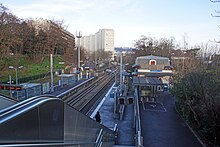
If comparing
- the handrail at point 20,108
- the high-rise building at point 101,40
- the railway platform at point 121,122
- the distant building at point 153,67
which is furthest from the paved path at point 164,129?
the high-rise building at point 101,40

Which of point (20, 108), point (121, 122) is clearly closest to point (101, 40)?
point (121, 122)

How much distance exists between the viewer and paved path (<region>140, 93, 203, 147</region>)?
13203 mm

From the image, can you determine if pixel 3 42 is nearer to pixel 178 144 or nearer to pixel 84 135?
pixel 178 144

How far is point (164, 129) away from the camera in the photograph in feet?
50.7

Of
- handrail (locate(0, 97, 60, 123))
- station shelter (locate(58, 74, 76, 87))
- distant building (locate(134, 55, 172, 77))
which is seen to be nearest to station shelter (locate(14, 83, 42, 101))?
station shelter (locate(58, 74, 76, 87))

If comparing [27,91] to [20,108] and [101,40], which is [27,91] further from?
[101,40]

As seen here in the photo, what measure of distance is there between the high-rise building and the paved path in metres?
137

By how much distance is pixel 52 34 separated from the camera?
194 ft

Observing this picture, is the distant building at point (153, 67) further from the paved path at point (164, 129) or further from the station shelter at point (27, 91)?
the station shelter at point (27, 91)

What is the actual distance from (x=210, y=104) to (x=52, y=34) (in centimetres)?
5223

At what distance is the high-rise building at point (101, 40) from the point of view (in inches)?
6462

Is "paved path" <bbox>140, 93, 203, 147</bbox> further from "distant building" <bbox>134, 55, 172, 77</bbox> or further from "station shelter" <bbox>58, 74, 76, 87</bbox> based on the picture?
"station shelter" <bbox>58, 74, 76, 87</bbox>

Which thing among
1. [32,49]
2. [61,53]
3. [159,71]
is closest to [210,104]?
[159,71]

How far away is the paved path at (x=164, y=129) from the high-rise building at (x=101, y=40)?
5407 inches
